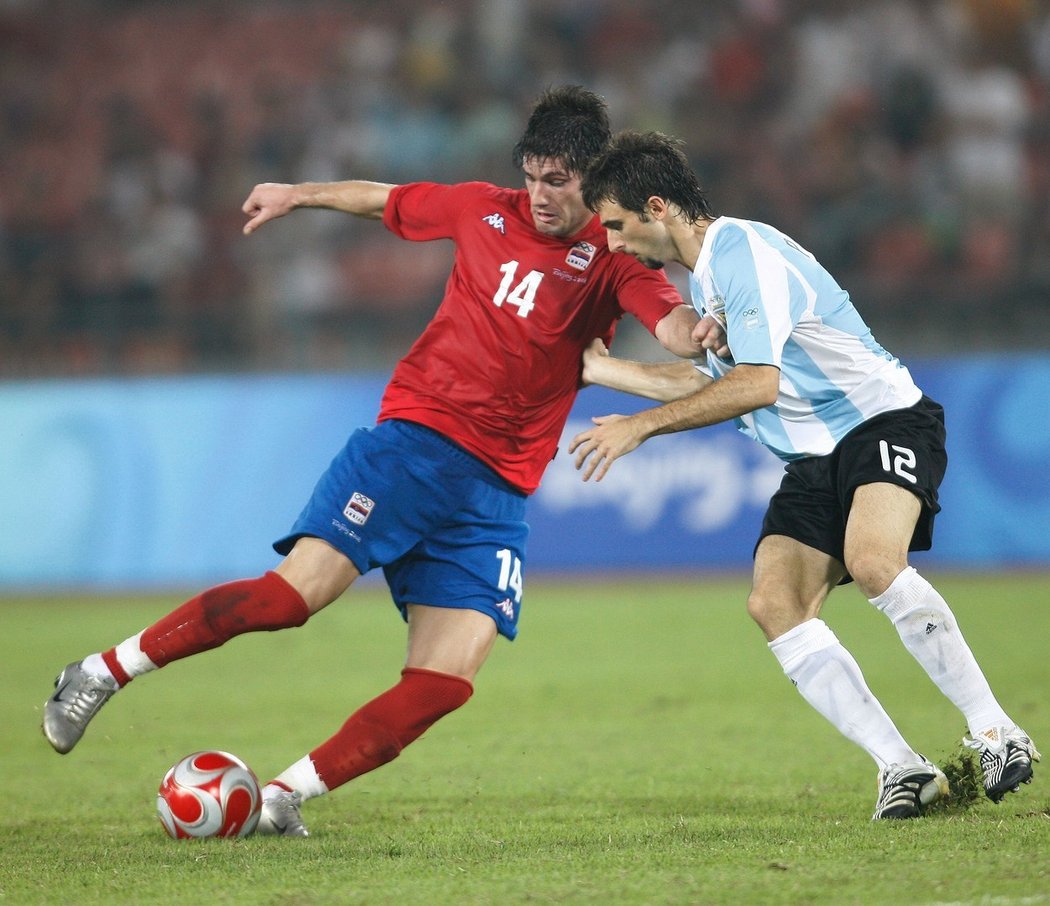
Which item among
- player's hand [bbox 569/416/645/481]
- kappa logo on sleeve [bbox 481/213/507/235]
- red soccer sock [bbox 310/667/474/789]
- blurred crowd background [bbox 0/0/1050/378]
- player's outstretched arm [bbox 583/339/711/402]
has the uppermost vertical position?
blurred crowd background [bbox 0/0/1050/378]

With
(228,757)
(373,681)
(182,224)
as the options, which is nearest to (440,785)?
(228,757)

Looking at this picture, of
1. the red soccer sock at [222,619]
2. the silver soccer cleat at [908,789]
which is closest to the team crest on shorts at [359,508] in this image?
the red soccer sock at [222,619]

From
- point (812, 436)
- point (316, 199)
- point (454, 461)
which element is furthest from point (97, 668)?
point (812, 436)

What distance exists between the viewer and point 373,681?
8531 millimetres

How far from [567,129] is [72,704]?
261 cm

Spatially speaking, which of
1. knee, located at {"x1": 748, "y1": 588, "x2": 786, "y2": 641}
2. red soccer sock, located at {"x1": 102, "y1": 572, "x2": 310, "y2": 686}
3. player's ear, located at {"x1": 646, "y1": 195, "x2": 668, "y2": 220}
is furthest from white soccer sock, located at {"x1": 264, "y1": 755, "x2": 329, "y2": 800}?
player's ear, located at {"x1": 646, "y1": 195, "x2": 668, "y2": 220}

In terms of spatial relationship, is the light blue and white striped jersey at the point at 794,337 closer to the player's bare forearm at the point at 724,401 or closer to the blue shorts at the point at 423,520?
the player's bare forearm at the point at 724,401

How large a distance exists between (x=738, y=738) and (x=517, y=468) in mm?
2060

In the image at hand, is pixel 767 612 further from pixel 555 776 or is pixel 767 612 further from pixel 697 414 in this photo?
pixel 555 776

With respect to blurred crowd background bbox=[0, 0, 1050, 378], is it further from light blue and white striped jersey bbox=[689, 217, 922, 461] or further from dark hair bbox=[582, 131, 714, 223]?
dark hair bbox=[582, 131, 714, 223]

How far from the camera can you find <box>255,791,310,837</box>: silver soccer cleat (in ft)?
16.2

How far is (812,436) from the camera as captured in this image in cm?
524

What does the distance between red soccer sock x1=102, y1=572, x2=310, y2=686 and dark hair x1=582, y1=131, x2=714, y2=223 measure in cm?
170

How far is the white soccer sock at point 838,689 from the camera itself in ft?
16.3
